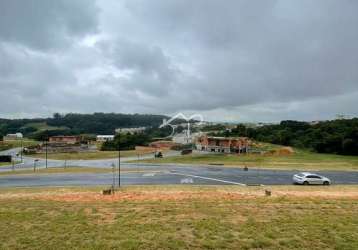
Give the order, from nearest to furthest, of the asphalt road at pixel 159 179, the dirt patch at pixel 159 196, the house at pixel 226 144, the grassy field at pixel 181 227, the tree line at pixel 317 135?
A: the grassy field at pixel 181 227, the dirt patch at pixel 159 196, the asphalt road at pixel 159 179, the tree line at pixel 317 135, the house at pixel 226 144

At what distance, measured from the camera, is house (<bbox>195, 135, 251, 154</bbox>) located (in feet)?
330

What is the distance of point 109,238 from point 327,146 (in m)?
96.6

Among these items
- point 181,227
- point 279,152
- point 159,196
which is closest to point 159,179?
point 159,196

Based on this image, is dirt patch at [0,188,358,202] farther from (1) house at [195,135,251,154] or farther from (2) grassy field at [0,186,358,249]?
(1) house at [195,135,251,154]

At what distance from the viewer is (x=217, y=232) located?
10.7m

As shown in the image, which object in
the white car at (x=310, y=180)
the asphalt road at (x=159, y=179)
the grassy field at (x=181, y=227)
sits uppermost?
the grassy field at (x=181, y=227)

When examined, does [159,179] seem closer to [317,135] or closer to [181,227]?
[181,227]

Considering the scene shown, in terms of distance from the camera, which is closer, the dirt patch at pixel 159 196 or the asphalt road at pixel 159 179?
the dirt patch at pixel 159 196

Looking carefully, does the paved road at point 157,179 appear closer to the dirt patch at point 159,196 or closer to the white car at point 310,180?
the white car at point 310,180

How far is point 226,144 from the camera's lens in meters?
105

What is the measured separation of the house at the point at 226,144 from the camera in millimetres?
100625

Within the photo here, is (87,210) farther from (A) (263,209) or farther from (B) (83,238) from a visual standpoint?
(A) (263,209)

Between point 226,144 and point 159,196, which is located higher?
point 159,196

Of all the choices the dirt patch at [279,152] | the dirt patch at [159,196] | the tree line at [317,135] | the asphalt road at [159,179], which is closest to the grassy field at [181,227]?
the dirt patch at [159,196]
